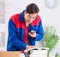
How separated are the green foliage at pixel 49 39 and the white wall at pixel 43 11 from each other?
21 cm

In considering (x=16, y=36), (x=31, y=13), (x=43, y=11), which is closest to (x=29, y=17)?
(x=31, y=13)

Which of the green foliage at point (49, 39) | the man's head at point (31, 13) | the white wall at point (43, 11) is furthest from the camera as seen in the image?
the white wall at point (43, 11)

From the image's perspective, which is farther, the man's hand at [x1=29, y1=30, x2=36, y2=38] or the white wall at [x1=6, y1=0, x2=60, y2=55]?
the white wall at [x1=6, y1=0, x2=60, y2=55]

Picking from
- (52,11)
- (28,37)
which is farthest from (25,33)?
(52,11)

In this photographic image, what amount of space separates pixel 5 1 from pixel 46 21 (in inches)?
40.0

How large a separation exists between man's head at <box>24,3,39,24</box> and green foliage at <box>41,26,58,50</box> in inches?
86.9

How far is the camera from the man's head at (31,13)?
1811 millimetres

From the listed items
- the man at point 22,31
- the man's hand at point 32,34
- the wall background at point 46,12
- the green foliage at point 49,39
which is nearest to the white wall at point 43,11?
the wall background at point 46,12

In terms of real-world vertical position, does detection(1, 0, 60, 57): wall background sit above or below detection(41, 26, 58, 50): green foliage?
above

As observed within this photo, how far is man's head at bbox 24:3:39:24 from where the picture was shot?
1.81 m

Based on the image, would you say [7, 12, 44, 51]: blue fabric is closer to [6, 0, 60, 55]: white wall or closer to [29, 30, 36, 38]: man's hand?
[29, 30, 36, 38]: man's hand

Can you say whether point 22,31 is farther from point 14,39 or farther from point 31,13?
point 31,13

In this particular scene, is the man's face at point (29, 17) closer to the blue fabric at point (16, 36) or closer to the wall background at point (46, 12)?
the blue fabric at point (16, 36)

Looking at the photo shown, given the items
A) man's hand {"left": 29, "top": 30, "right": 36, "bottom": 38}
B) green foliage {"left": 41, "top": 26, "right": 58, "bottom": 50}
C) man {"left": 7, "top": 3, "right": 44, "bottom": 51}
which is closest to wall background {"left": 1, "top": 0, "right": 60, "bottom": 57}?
green foliage {"left": 41, "top": 26, "right": 58, "bottom": 50}
